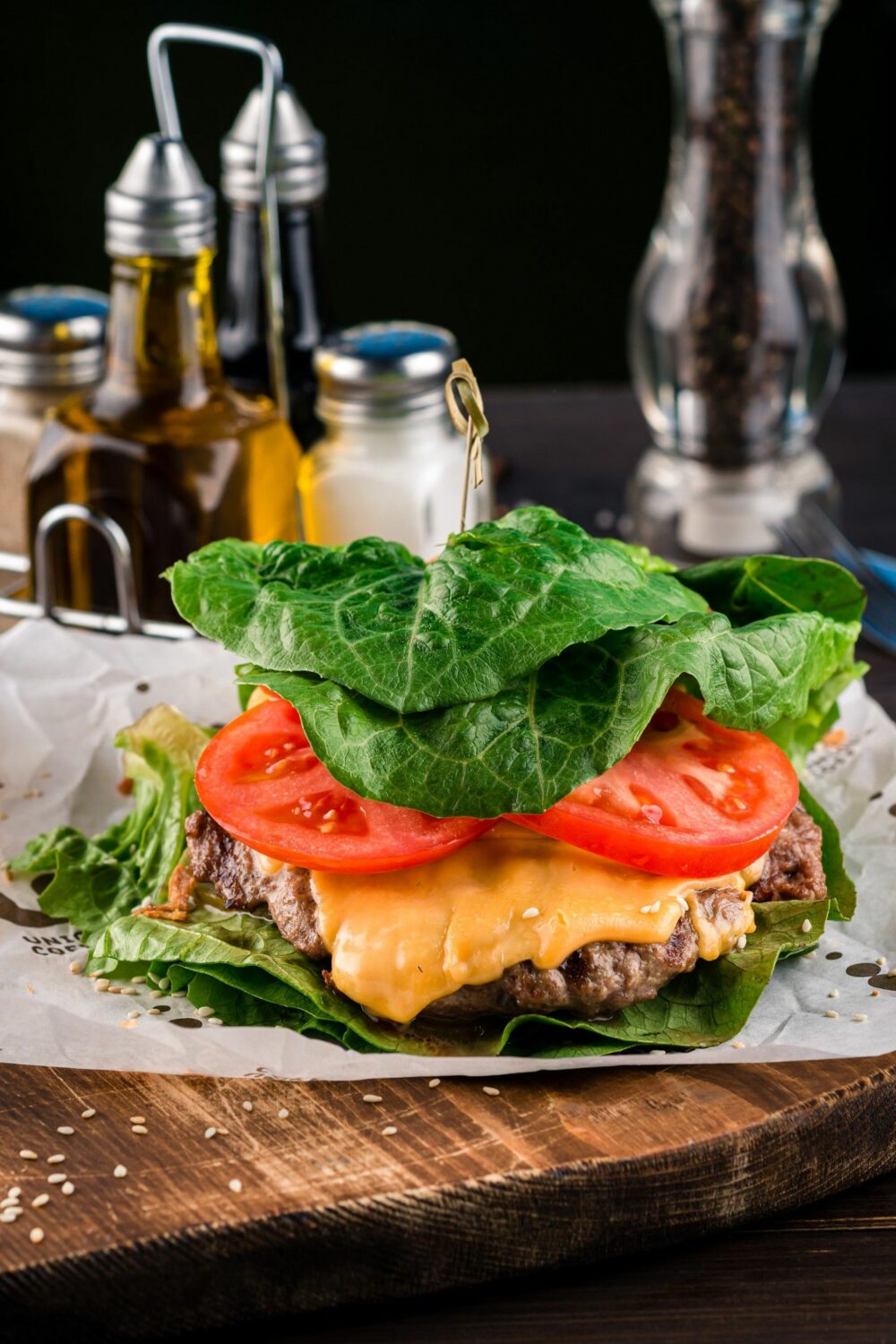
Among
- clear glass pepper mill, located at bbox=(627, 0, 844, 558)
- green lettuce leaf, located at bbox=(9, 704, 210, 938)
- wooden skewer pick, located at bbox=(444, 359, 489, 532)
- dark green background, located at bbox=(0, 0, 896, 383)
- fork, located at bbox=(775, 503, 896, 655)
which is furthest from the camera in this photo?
dark green background, located at bbox=(0, 0, 896, 383)

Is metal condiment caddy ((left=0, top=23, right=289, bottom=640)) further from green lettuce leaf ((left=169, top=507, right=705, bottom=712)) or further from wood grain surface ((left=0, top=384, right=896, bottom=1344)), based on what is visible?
wood grain surface ((left=0, top=384, right=896, bottom=1344))

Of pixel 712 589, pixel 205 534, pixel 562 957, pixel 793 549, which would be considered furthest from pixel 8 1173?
pixel 793 549

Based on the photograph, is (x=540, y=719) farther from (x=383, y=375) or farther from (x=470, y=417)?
(x=383, y=375)

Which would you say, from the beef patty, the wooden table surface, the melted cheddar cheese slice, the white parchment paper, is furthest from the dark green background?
the wooden table surface

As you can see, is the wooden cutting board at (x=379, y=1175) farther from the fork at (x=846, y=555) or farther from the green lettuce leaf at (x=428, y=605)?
the fork at (x=846, y=555)

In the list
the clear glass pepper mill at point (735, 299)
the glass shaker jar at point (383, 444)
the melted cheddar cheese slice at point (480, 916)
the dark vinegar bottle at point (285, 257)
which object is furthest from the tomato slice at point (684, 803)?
the clear glass pepper mill at point (735, 299)

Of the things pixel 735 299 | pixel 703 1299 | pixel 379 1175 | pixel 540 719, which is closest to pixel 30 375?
pixel 735 299
